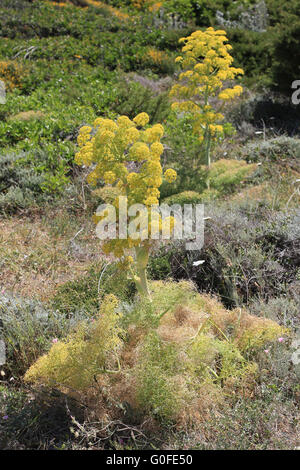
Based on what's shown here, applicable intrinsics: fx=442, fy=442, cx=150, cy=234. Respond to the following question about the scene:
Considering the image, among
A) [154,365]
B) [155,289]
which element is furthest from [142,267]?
[154,365]

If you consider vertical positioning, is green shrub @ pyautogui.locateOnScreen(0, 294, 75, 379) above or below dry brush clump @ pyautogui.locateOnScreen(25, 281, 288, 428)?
below

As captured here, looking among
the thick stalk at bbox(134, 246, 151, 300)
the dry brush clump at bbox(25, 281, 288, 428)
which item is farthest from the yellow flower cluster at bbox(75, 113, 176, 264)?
the dry brush clump at bbox(25, 281, 288, 428)

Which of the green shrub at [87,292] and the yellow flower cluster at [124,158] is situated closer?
the yellow flower cluster at [124,158]

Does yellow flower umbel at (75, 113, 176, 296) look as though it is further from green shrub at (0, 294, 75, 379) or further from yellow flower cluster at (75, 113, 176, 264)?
green shrub at (0, 294, 75, 379)

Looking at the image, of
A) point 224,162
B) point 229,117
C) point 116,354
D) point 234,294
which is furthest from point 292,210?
point 229,117

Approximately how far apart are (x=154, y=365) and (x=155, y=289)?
0.60m

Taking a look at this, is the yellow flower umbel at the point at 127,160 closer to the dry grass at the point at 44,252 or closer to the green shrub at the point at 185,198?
the dry grass at the point at 44,252

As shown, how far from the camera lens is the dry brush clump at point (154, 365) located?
2191mm

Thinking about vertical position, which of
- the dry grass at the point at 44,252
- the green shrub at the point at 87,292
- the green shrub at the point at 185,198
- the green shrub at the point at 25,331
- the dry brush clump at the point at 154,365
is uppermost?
the dry brush clump at the point at 154,365

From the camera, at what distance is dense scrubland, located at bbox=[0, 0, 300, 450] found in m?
2.21

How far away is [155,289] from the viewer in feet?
8.96

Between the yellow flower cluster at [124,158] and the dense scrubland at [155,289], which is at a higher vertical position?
the yellow flower cluster at [124,158]

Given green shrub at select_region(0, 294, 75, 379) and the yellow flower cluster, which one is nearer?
the yellow flower cluster

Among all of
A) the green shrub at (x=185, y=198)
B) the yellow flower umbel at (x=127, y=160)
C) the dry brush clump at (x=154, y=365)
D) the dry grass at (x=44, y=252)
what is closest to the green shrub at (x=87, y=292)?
the dry grass at (x=44, y=252)
